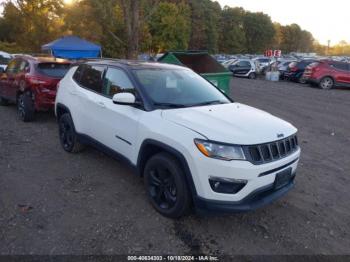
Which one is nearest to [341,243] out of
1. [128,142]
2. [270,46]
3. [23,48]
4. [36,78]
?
[128,142]

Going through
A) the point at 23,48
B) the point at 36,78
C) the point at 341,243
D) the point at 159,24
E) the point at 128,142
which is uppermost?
the point at 159,24

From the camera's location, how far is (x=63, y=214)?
12.2 ft

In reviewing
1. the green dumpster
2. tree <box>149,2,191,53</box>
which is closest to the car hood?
the green dumpster

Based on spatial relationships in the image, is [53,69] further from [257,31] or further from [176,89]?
[257,31]

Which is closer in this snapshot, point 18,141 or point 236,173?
point 236,173

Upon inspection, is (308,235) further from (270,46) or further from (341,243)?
(270,46)

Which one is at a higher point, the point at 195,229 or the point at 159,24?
the point at 159,24

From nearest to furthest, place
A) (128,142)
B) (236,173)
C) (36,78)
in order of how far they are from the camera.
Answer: (236,173)
(128,142)
(36,78)

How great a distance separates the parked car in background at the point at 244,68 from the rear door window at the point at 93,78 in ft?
67.7

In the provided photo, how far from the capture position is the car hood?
3.17m

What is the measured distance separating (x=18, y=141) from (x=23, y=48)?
1169 inches

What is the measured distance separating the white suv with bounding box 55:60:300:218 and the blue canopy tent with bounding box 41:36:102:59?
1463cm

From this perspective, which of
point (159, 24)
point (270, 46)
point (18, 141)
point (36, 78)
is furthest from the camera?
point (270, 46)

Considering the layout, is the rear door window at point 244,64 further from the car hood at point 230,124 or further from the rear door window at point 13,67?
the car hood at point 230,124
